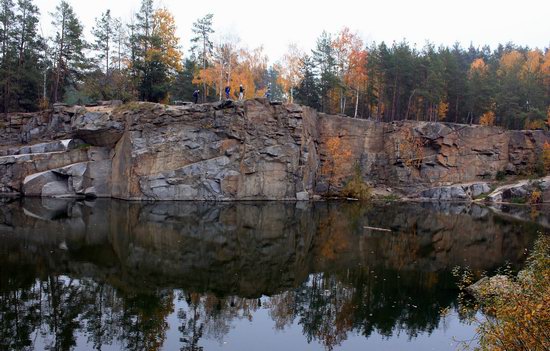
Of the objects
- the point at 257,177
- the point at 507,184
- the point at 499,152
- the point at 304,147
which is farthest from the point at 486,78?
the point at 257,177

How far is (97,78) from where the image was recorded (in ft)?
181

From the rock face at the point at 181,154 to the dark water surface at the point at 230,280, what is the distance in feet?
35.0

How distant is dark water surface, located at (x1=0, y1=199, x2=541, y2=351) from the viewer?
12391 millimetres

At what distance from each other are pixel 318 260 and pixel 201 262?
5681mm

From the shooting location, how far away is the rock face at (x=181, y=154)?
141 ft

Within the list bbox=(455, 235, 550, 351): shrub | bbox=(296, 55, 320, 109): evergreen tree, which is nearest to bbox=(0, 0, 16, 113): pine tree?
bbox=(296, 55, 320, 109): evergreen tree

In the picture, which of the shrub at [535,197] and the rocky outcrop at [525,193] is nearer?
the shrub at [535,197]

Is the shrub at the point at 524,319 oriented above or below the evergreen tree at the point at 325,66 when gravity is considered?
below

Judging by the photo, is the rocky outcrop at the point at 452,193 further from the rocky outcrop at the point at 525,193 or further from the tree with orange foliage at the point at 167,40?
the tree with orange foliage at the point at 167,40

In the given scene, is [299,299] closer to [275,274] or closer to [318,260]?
[275,274]

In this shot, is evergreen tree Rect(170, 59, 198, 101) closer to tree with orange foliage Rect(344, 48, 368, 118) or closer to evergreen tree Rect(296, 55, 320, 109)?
evergreen tree Rect(296, 55, 320, 109)

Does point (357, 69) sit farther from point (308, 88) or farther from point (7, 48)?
point (7, 48)

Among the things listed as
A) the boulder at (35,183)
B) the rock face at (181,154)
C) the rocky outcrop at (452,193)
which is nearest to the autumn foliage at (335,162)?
the rock face at (181,154)

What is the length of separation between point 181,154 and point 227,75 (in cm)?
1682
